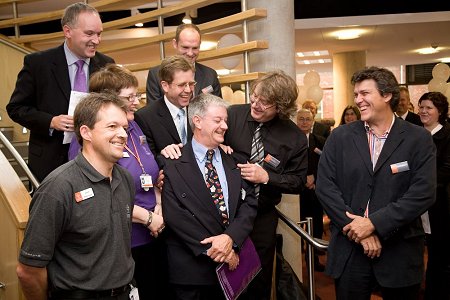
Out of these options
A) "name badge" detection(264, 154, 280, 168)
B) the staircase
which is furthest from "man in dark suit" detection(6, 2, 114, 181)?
the staircase

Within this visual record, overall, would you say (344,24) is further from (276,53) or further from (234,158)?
(234,158)

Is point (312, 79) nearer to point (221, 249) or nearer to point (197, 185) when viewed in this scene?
point (197, 185)

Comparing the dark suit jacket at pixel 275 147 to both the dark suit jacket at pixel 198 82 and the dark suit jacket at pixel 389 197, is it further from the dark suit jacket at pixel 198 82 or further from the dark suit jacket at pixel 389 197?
the dark suit jacket at pixel 198 82

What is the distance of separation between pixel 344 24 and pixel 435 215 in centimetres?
503

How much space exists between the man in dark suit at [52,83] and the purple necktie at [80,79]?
2 cm

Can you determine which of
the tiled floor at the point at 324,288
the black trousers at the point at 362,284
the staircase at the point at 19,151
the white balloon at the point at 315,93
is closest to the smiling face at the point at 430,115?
the tiled floor at the point at 324,288

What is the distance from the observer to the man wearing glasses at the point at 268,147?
278cm

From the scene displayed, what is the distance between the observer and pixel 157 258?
8.57 ft

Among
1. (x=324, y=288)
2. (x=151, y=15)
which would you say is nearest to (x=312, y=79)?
(x=151, y=15)

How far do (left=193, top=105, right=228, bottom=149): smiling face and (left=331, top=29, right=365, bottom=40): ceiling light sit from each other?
6.93 metres

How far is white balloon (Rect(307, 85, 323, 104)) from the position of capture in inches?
339

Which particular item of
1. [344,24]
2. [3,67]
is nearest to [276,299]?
[3,67]

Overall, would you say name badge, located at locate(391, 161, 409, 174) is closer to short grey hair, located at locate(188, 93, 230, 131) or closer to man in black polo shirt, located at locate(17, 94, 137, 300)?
short grey hair, located at locate(188, 93, 230, 131)

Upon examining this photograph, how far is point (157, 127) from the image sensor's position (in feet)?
8.90
